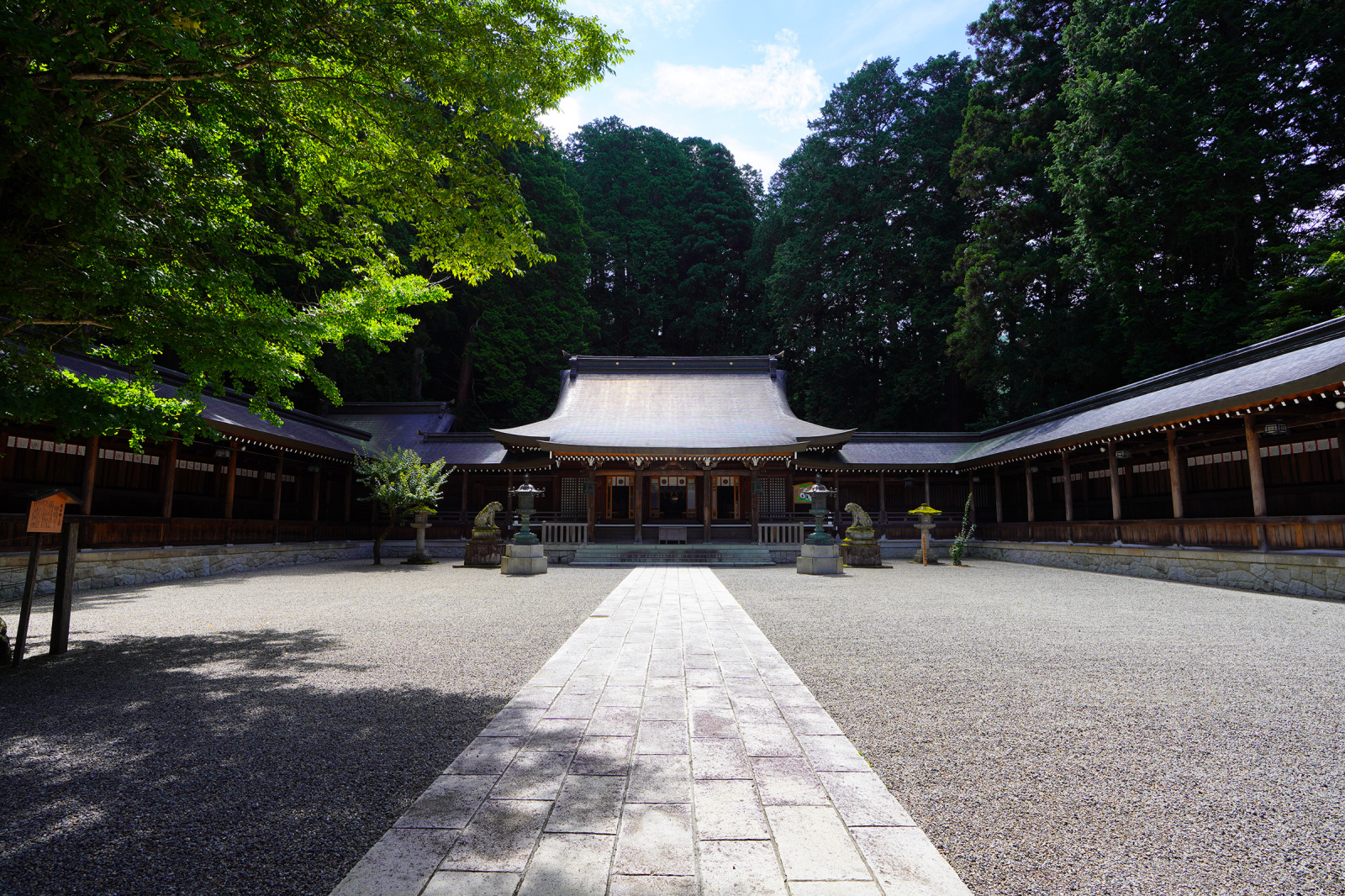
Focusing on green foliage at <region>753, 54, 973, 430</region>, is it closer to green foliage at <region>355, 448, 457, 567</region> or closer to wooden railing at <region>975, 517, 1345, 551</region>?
wooden railing at <region>975, 517, 1345, 551</region>

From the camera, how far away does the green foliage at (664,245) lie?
1431 inches

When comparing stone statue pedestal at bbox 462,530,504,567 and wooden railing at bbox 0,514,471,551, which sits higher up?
wooden railing at bbox 0,514,471,551

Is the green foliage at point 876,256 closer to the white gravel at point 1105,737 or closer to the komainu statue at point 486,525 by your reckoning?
the komainu statue at point 486,525

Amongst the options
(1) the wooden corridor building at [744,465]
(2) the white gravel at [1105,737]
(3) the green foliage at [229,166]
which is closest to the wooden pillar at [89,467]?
(1) the wooden corridor building at [744,465]

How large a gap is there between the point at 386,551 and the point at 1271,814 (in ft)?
70.5

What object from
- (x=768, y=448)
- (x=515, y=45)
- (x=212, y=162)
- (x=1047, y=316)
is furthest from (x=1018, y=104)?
(x=212, y=162)

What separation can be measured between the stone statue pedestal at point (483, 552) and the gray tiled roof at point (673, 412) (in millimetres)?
3223

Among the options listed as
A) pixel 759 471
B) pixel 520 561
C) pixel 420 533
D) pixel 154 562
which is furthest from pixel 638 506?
pixel 154 562

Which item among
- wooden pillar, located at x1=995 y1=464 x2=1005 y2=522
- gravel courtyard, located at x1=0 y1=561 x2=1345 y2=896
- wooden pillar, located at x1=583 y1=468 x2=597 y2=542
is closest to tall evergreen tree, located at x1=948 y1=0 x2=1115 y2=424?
wooden pillar, located at x1=995 y1=464 x2=1005 y2=522

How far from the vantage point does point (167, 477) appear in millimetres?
13586

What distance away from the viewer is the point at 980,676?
16.6ft

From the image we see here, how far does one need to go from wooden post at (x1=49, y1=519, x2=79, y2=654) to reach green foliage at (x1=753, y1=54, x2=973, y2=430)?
28967 millimetres

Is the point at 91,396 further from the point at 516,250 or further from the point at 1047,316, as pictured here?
the point at 1047,316

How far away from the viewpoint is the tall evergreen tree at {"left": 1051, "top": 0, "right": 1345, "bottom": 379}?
16938 mm
